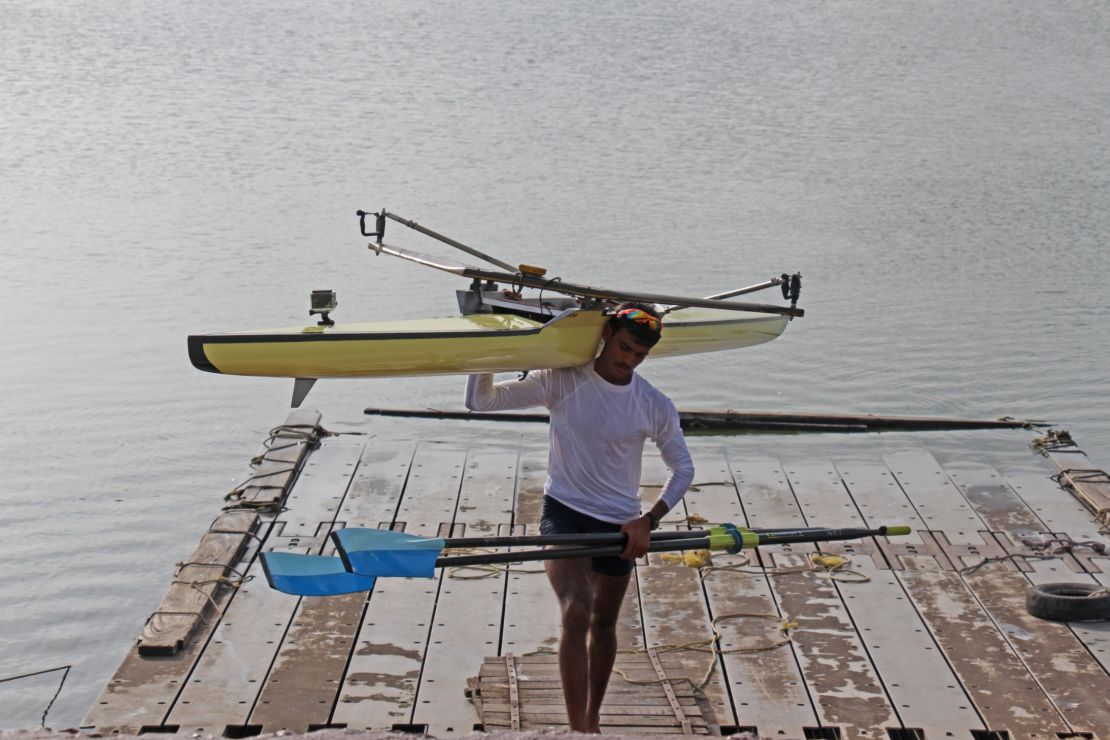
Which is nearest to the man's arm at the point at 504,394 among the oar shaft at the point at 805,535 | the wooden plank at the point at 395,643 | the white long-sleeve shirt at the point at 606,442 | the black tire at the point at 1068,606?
the white long-sleeve shirt at the point at 606,442

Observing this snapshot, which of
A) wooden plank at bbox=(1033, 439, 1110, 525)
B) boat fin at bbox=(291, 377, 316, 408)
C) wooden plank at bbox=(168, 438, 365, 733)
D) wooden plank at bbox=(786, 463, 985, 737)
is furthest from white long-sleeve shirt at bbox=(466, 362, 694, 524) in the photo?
wooden plank at bbox=(1033, 439, 1110, 525)

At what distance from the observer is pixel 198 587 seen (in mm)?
8375


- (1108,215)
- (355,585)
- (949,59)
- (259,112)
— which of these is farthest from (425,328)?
(949,59)

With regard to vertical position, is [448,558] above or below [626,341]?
below

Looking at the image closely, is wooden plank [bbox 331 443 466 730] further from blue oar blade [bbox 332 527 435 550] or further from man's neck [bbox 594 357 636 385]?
man's neck [bbox 594 357 636 385]

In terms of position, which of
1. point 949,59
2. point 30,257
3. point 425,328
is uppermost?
point 949,59

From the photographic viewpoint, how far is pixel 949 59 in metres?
33.7

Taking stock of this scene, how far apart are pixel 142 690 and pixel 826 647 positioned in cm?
357

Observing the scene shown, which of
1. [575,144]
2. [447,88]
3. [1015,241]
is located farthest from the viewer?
[447,88]

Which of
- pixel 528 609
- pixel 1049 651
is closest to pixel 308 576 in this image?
pixel 528 609

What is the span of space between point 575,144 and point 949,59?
1306 cm

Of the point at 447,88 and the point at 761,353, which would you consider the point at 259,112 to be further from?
the point at 761,353

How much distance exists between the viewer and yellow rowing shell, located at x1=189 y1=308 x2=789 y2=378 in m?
6.64

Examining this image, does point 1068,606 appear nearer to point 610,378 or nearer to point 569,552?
point 610,378
